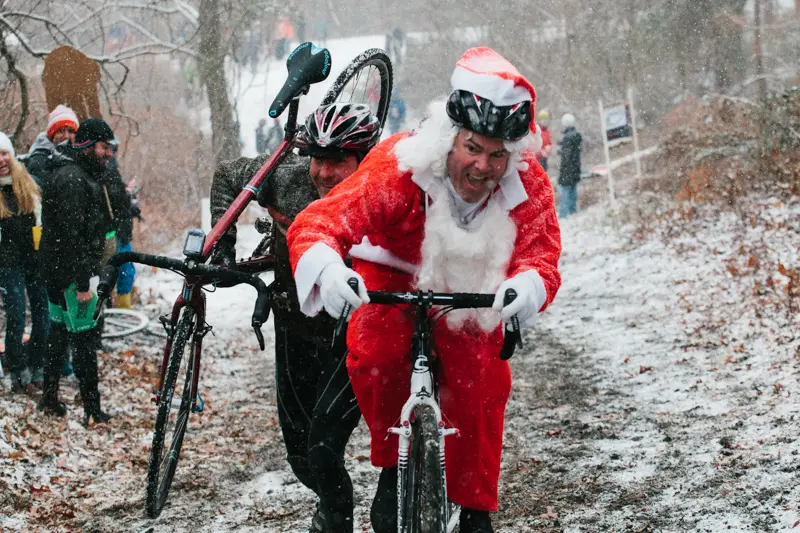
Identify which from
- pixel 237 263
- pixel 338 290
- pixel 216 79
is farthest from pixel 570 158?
pixel 338 290

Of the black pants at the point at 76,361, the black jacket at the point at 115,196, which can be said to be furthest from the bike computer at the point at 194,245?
the black jacket at the point at 115,196

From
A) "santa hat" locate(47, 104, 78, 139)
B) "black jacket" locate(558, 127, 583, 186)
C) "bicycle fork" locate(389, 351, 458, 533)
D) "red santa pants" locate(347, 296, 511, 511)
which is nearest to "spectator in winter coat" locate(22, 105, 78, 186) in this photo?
"santa hat" locate(47, 104, 78, 139)

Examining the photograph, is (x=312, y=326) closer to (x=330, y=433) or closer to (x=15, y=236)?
(x=330, y=433)

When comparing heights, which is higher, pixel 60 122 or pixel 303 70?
pixel 60 122

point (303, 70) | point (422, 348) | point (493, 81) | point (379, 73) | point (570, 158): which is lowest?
point (422, 348)

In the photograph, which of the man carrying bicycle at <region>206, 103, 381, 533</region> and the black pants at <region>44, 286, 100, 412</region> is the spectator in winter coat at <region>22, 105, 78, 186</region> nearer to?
the black pants at <region>44, 286, 100, 412</region>

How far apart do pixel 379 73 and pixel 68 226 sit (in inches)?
104

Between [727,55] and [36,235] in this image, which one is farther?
[727,55]

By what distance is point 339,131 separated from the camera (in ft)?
14.8

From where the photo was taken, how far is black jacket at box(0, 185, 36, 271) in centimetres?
734

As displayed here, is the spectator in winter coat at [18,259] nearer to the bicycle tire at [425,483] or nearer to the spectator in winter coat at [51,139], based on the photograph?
the spectator in winter coat at [51,139]

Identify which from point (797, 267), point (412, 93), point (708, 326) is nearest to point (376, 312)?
point (708, 326)

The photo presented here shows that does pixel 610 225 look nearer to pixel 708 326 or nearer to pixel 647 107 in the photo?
pixel 708 326

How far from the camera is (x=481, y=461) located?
3.67 metres
